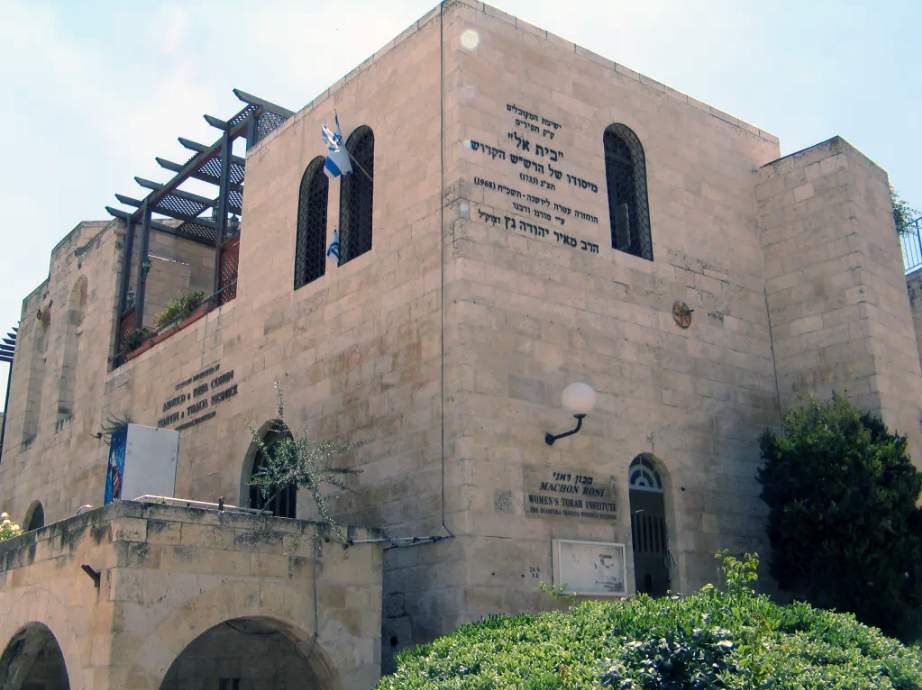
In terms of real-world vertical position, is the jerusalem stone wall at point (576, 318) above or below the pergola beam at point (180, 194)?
below

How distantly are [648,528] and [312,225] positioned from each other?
599 centimetres

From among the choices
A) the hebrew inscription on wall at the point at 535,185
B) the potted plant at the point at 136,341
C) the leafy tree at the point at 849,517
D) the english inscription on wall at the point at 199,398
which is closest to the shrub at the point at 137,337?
the potted plant at the point at 136,341

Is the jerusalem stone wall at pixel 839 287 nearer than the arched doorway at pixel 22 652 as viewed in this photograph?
No

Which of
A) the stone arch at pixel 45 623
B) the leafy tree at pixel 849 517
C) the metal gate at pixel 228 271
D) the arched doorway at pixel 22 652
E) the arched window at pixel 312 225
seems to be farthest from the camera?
the metal gate at pixel 228 271

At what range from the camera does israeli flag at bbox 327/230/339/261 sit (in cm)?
1259

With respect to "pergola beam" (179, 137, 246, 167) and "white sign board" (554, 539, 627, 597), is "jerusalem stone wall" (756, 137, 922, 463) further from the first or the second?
"pergola beam" (179, 137, 246, 167)

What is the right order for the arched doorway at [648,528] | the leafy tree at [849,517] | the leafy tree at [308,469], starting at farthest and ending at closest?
1. the arched doorway at [648,528]
2. the leafy tree at [849,517]
3. the leafy tree at [308,469]

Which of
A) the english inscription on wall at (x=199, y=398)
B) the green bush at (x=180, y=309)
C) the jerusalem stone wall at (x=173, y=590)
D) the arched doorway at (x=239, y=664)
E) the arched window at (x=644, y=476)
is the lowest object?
the arched doorway at (x=239, y=664)

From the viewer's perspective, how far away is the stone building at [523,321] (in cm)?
1024

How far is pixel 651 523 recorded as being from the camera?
37.6ft

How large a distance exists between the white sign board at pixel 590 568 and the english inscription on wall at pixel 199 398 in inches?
217

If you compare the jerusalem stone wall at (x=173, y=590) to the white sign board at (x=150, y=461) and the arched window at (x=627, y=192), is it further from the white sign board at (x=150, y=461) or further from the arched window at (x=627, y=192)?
the arched window at (x=627, y=192)

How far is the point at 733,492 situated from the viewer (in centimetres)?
1211

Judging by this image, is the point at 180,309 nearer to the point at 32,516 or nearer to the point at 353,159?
the point at 353,159
